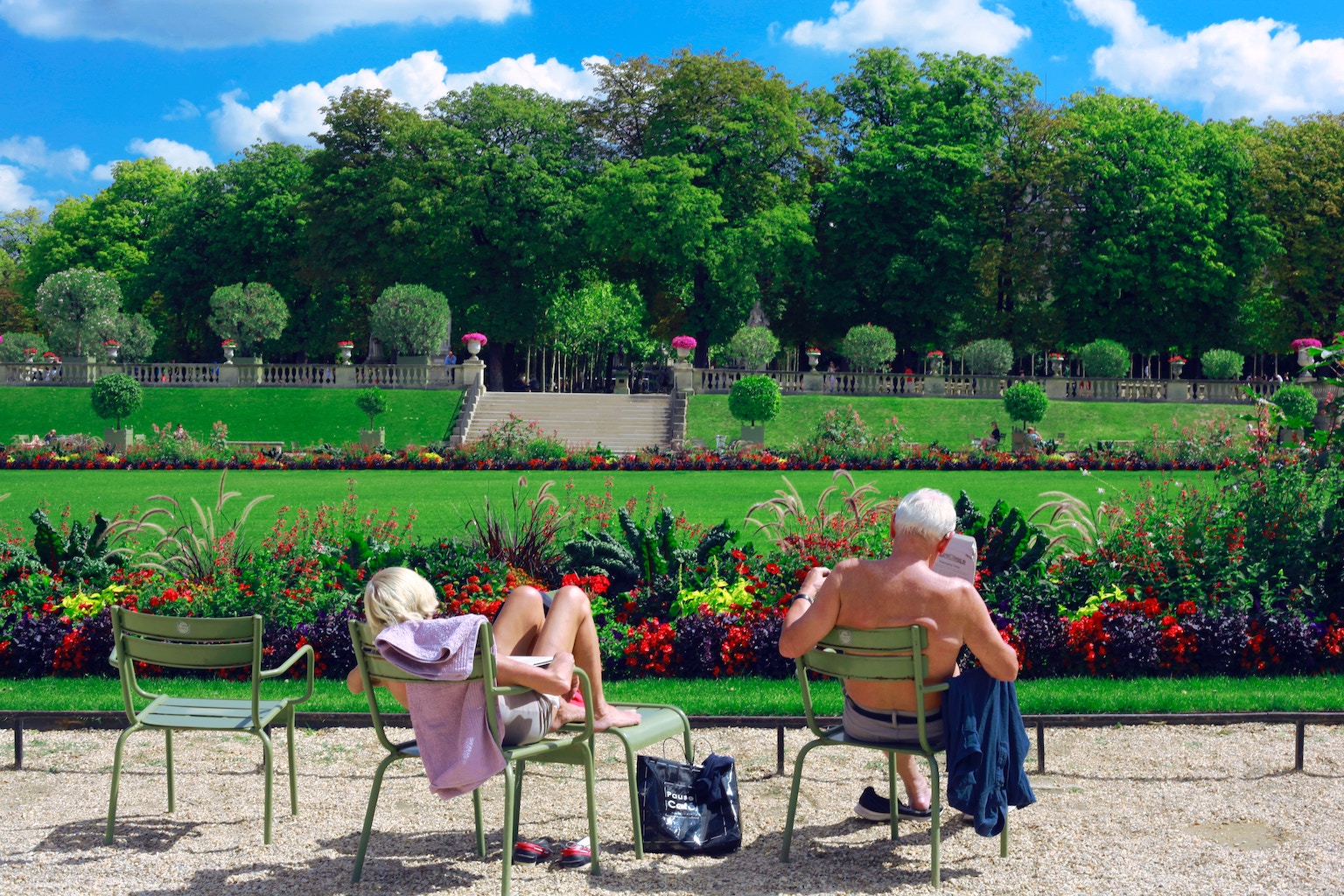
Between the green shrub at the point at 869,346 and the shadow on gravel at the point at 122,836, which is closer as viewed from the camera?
Result: the shadow on gravel at the point at 122,836

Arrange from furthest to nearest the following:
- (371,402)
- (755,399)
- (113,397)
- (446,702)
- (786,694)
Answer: (371,402), (755,399), (113,397), (786,694), (446,702)

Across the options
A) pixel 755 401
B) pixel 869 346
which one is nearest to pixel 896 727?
pixel 755 401

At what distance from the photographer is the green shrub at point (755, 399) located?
35844mm

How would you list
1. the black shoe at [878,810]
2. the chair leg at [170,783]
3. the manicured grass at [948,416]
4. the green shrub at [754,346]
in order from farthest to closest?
the green shrub at [754,346] < the manicured grass at [948,416] < the chair leg at [170,783] < the black shoe at [878,810]

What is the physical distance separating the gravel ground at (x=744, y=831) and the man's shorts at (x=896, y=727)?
445 mm

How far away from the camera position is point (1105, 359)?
4284cm

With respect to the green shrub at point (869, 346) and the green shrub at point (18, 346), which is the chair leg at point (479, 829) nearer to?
the green shrub at point (869, 346)

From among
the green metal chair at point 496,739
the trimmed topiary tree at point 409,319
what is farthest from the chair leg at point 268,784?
the trimmed topiary tree at point 409,319

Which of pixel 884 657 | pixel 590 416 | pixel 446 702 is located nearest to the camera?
pixel 446 702

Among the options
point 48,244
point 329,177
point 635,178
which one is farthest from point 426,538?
point 48,244

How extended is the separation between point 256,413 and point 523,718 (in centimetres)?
3674

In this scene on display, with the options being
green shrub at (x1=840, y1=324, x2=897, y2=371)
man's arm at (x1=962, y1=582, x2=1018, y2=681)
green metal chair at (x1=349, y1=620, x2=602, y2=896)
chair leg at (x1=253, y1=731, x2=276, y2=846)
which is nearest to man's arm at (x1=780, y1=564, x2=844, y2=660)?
man's arm at (x1=962, y1=582, x2=1018, y2=681)

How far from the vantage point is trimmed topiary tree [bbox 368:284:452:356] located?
4369 centimetres

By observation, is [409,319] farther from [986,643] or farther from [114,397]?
[986,643]
